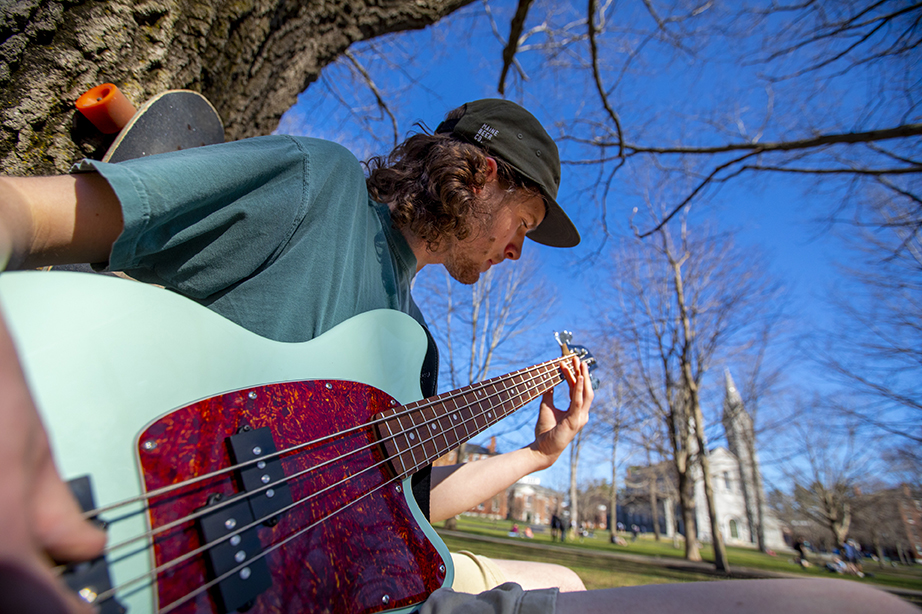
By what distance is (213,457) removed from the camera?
83 centimetres

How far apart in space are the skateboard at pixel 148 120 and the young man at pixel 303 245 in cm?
77

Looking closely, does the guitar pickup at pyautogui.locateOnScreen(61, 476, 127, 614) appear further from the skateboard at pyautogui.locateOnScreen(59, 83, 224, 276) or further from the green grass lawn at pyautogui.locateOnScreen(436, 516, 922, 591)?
the green grass lawn at pyautogui.locateOnScreen(436, 516, 922, 591)

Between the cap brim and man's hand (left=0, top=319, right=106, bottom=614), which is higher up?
the cap brim

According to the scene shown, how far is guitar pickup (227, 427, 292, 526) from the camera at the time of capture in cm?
85

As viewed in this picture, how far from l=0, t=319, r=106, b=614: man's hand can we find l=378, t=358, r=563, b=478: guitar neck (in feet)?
2.81

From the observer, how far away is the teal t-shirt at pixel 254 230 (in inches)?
37.6

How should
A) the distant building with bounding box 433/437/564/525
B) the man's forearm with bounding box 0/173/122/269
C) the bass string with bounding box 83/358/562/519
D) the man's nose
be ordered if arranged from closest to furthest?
the bass string with bounding box 83/358/562/519 < the man's forearm with bounding box 0/173/122/269 < the man's nose < the distant building with bounding box 433/437/564/525

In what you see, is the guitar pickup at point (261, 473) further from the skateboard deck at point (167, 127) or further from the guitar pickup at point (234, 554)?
the skateboard deck at point (167, 127)

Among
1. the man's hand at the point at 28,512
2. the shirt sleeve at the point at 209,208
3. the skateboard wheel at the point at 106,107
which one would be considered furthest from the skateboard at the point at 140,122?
the man's hand at the point at 28,512

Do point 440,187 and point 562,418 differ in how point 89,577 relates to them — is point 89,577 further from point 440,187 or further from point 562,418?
point 562,418

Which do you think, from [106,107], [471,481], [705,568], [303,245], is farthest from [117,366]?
[705,568]

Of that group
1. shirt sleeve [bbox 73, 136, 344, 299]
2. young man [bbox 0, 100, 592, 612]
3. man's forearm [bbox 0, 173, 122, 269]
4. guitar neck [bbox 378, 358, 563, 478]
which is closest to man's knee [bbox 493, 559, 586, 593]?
young man [bbox 0, 100, 592, 612]

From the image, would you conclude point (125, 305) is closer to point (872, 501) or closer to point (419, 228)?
point (419, 228)

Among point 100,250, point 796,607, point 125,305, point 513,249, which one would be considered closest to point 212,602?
point 125,305
